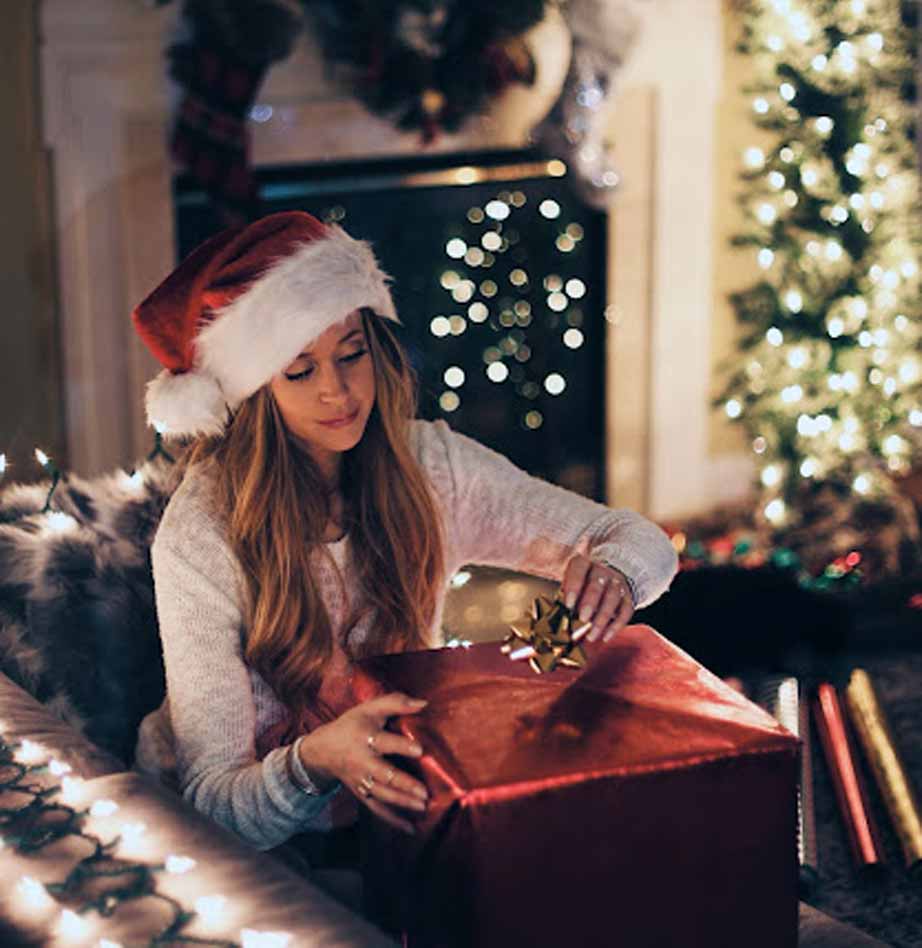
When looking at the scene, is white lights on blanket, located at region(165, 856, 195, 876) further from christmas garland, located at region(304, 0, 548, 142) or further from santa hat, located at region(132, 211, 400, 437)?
christmas garland, located at region(304, 0, 548, 142)

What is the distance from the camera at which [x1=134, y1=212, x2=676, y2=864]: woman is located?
5.58 ft

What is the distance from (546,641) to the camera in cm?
152

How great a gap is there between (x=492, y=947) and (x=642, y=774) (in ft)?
0.65

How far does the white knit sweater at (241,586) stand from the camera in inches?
64.4

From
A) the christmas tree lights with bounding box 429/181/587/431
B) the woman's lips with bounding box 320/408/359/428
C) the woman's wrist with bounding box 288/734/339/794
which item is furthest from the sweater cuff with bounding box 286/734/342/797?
the christmas tree lights with bounding box 429/181/587/431

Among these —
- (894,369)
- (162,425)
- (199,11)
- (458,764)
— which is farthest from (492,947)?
(894,369)

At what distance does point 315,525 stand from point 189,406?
0.23 meters

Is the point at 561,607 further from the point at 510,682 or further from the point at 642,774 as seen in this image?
the point at 642,774

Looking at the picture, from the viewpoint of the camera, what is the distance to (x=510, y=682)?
4.85ft

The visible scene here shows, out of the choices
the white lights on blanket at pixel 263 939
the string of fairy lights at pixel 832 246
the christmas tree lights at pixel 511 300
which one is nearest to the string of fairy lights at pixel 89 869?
the white lights on blanket at pixel 263 939

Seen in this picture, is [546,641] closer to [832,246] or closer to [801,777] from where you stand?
[801,777]

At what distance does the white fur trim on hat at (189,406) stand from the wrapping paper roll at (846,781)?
1.33 m

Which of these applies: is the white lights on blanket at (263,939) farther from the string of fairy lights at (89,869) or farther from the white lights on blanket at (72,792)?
the white lights on blanket at (72,792)

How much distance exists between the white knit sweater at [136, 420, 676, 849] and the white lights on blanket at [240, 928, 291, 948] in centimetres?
37
